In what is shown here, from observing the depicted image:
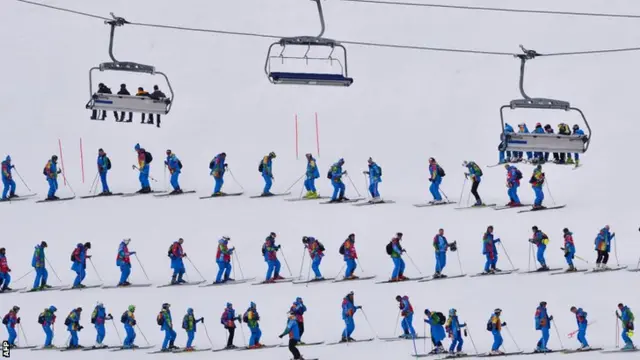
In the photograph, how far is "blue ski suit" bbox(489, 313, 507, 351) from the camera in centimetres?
4794

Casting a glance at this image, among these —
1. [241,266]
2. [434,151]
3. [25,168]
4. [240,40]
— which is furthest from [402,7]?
[241,266]

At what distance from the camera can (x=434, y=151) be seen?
63.2 m

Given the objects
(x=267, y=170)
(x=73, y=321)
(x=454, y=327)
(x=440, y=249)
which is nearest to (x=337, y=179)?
(x=267, y=170)

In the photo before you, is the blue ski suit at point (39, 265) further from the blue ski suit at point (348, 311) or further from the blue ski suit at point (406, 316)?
the blue ski suit at point (406, 316)

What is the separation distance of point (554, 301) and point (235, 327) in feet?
25.4

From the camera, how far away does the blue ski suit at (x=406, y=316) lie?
1901 inches

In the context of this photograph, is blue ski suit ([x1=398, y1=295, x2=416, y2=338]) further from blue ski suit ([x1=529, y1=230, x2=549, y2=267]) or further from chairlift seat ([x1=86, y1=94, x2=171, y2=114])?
chairlift seat ([x1=86, y1=94, x2=171, y2=114])

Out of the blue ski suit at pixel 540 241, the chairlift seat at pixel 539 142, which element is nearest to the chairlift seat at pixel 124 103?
the chairlift seat at pixel 539 142

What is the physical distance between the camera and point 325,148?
63.0 metres

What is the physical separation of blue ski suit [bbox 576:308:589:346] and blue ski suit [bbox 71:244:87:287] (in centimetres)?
1206

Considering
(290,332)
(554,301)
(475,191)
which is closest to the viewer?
(290,332)

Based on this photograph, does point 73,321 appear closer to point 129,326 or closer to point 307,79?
point 129,326

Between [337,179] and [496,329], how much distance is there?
8565 mm

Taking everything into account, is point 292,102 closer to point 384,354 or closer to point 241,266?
point 241,266
